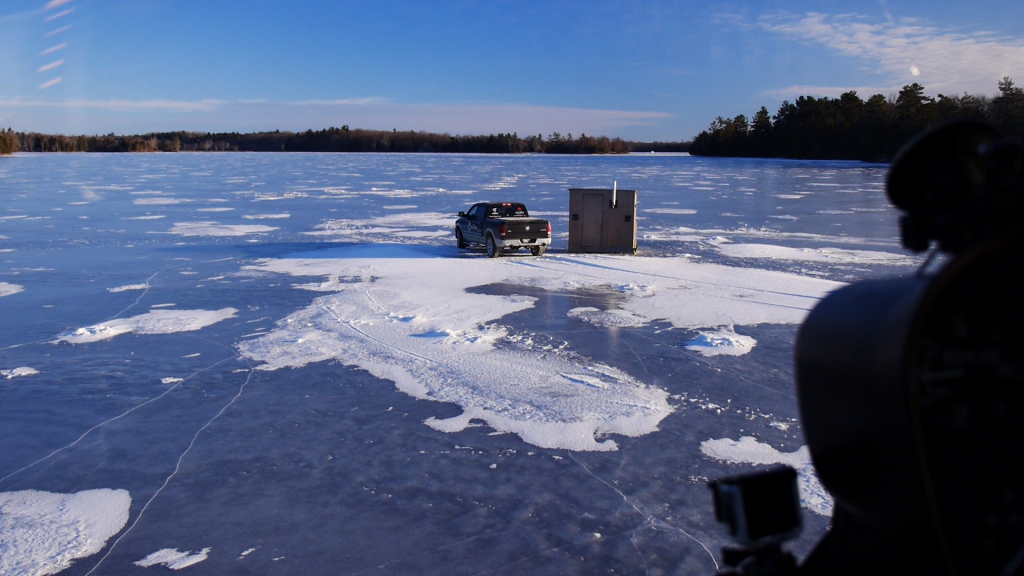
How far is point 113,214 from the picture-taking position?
31266 millimetres

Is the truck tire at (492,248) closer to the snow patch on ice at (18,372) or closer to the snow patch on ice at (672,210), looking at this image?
the snow patch on ice at (18,372)

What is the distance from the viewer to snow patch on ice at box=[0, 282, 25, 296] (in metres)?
14.9

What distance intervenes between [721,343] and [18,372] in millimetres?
9503

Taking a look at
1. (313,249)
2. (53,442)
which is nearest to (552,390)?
(53,442)

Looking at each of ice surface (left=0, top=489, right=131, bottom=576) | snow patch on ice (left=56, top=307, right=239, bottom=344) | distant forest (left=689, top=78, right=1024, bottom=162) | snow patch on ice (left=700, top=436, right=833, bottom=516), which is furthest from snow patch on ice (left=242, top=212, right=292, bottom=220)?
distant forest (left=689, top=78, right=1024, bottom=162)

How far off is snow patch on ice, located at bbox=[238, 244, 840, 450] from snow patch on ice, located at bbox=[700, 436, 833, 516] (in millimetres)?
844

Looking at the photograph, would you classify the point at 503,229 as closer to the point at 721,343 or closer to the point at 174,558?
the point at 721,343

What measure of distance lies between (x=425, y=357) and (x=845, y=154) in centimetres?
10808

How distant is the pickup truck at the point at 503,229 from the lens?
63.7ft

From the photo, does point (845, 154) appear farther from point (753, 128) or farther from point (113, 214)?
point (113, 214)

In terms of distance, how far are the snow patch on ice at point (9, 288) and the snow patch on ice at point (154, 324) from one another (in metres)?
4.09

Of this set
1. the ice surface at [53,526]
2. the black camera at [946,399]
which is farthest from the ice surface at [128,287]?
the black camera at [946,399]

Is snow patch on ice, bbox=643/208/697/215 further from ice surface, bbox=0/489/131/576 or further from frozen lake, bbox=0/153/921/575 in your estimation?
ice surface, bbox=0/489/131/576

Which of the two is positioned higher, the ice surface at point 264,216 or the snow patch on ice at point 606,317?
the ice surface at point 264,216
